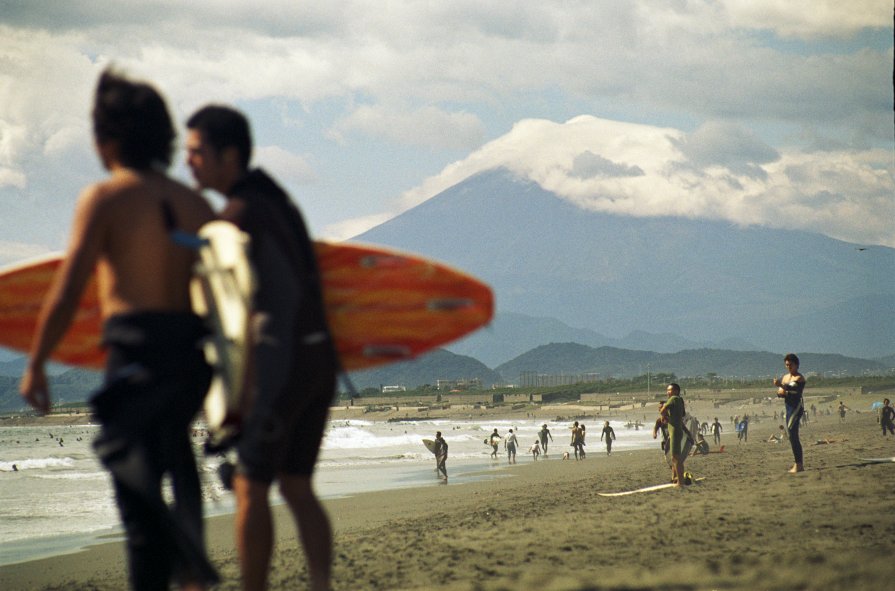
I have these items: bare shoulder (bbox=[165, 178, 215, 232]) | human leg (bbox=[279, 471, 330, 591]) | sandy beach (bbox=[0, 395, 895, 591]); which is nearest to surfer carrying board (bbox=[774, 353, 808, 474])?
sandy beach (bbox=[0, 395, 895, 591])

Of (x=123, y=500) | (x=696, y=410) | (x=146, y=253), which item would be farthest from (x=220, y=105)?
(x=696, y=410)

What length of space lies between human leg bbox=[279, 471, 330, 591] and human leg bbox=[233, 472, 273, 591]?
0.69ft

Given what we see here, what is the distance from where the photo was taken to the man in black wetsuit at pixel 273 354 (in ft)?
12.0

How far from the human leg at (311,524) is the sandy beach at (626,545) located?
1450mm

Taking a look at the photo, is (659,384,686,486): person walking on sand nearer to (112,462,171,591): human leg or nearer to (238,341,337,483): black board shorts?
Answer: (238,341,337,483): black board shorts

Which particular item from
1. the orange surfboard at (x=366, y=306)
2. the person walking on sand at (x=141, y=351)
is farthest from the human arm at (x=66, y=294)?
the orange surfboard at (x=366, y=306)

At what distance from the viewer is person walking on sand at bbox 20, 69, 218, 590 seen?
3.43m

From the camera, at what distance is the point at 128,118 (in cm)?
375

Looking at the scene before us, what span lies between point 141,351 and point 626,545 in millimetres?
5333

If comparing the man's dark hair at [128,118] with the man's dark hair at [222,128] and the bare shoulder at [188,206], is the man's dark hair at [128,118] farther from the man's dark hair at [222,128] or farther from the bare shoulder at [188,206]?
the man's dark hair at [222,128]

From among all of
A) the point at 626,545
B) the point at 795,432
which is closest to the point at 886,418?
the point at 795,432

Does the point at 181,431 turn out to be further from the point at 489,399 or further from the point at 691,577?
the point at 489,399

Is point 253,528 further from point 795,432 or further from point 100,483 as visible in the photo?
point 100,483

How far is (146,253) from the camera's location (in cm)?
355
